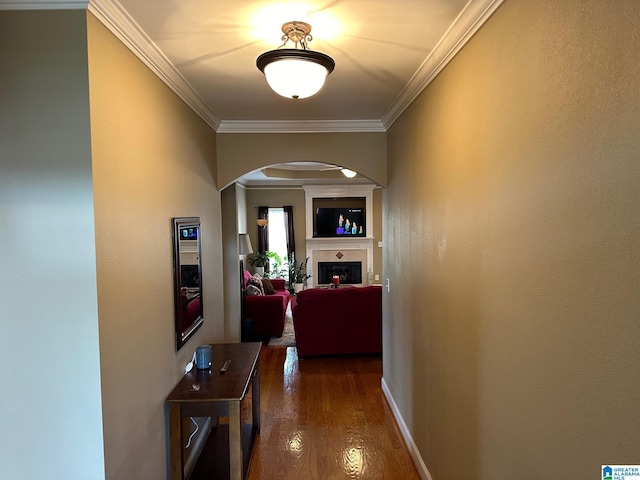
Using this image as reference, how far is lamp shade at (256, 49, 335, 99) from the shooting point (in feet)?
5.49

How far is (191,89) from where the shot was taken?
101 inches

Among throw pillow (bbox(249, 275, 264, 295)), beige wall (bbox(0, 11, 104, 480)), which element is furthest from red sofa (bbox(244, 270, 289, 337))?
beige wall (bbox(0, 11, 104, 480))

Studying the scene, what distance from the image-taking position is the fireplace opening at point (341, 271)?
8633 mm

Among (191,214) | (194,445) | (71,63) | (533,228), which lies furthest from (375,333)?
(71,63)

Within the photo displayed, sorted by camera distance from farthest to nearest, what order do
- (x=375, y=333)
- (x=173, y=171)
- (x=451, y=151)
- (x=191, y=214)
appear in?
(x=375, y=333) → (x=191, y=214) → (x=173, y=171) → (x=451, y=151)

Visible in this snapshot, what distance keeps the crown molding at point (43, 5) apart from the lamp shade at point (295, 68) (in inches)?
27.2

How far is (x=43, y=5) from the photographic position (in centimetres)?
145

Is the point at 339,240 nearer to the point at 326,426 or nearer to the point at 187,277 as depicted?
the point at 326,426

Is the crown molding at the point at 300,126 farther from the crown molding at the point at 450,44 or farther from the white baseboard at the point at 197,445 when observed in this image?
the white baseboard at the point at 197,445

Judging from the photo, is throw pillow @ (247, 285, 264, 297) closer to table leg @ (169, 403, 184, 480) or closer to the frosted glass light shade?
table leg @ (169, 403, 184, 480)

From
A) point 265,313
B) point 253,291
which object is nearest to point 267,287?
point 253,291

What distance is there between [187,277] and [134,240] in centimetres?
83

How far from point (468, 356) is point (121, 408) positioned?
61.4 inches

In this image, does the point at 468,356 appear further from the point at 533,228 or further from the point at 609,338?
the point at 609,338
